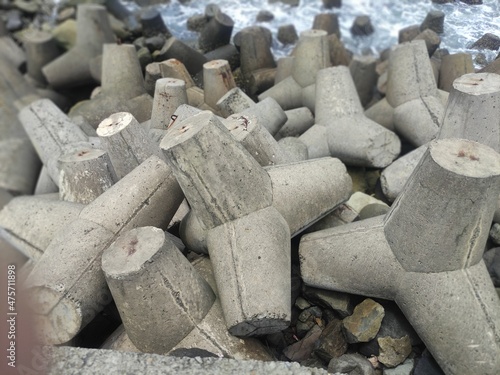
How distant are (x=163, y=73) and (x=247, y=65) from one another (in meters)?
0.59

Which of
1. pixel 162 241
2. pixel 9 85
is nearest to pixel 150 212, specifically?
pixel 162 241

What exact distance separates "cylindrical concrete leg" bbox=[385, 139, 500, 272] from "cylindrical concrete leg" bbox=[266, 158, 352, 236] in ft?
1.15

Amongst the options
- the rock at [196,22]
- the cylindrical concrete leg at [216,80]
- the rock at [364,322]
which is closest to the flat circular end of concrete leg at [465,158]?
the rock at [364,322]

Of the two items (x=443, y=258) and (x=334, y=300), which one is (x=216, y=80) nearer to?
(x=334, y=300)

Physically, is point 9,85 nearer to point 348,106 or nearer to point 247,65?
point 247,65

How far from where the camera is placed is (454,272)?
5.35ft

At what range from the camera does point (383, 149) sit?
252 centimetres

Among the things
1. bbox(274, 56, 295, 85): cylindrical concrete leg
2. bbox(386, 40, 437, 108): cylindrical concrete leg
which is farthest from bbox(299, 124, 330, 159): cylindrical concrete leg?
bbox(274, 56, 295, 85): cylindrical concrete leg

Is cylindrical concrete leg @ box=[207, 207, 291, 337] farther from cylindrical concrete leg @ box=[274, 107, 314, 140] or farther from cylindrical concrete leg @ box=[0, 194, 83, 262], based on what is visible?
cylindrical concrete leg @ box=[274, 107, 314, 140]

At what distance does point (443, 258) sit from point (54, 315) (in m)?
1.41

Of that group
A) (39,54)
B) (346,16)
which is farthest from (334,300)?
(39,54)

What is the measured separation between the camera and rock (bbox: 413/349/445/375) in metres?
1.65

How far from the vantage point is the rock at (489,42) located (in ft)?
6.75

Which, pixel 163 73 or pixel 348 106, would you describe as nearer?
pixel 348 106
